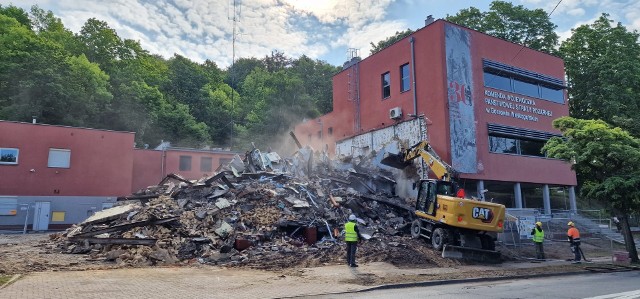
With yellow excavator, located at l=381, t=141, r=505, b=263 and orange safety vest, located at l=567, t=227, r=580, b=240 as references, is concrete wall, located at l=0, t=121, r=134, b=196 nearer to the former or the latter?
yellow excavator, located at l=381, t=141, r=505, b=263

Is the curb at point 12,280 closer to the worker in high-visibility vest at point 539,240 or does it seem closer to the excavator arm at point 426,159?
the excavator arm at point 426,159

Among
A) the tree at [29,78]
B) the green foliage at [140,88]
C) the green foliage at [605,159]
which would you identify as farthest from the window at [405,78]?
the tree at [29,78]

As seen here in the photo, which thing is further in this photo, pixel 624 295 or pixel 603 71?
pixel 603 71

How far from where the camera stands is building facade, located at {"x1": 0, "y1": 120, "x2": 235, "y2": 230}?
2555 centimetres

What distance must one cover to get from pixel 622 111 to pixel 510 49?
1449 cm

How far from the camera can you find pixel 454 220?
14.4 meters

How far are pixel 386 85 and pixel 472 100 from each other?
5780 mm

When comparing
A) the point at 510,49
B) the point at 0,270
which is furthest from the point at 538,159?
the point at 0,270

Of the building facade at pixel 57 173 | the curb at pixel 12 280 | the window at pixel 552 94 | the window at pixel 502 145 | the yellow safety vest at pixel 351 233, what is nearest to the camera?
the curb at pixel 12 280

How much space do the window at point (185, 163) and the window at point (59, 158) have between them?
349 inches

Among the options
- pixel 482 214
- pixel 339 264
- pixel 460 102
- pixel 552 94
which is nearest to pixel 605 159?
pixel 482 214

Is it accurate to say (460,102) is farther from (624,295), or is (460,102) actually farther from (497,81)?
(624,295)

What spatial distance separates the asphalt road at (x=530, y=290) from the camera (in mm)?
8862

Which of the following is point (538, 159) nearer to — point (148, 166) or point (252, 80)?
point (148, 166)
